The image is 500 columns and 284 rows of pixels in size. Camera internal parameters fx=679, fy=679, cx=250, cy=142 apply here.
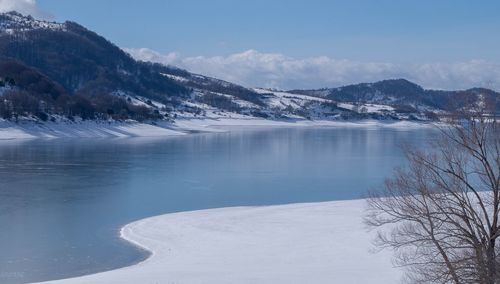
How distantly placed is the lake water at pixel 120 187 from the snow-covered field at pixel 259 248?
816 mm

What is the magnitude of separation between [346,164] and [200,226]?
1539 centimetres

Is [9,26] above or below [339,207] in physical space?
above

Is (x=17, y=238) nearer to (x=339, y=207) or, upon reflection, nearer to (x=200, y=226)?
(x=200, y=226)

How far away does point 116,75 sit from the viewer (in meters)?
112

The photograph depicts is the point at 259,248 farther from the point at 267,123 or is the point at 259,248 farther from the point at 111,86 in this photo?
the point at 111,86

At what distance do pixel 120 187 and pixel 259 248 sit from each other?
9947mm

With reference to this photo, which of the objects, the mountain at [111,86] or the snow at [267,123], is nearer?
the mountain at [111,86]

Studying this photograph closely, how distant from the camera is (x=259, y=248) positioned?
11.7 meters

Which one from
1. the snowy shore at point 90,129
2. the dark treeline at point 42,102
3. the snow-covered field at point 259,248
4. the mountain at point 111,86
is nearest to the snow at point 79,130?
the snowy shore at point 90,129

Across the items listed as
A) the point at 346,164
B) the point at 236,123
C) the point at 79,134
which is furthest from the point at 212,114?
the point at 346,164

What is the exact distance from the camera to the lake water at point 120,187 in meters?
11.8

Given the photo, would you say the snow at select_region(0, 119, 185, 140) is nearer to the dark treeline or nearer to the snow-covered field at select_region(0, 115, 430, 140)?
the snow-covered field at select_region(0, 115, 430, 140)

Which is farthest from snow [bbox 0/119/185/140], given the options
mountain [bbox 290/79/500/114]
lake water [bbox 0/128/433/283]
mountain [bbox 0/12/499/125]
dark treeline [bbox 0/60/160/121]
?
mountain [bbox 290/79/500/114]

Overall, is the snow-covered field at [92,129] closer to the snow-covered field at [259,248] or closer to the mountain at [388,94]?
the snow-covered field at [259,248]
